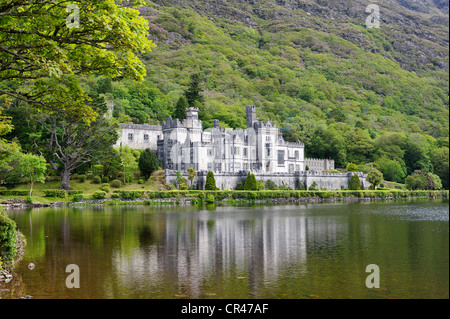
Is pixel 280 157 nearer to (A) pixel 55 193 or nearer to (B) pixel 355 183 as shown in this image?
(B) pixel 355 183

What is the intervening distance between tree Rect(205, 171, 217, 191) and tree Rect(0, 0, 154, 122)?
5249 cm

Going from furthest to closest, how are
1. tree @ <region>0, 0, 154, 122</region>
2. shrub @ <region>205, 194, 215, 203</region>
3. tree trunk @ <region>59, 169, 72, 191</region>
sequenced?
shrub @ <region>205, 194, 215, 203</region> → tree trunk @ <region>59, 169, 72, 191</region> → tree @ <region>0, 0, 154, 122</region>

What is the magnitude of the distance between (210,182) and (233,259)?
48681 millimetres

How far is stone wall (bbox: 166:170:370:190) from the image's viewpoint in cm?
7306

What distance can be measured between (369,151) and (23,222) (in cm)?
8482

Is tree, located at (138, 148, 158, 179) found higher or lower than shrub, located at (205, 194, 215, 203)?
higher

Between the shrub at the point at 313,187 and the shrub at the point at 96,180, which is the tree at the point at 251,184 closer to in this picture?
the shrub at the point at 313,187

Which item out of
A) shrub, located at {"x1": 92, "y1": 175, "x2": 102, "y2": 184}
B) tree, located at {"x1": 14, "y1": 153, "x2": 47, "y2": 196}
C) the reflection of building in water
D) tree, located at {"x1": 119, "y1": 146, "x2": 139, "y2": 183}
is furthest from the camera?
tree, located at {"x1": 119, "y1": 146, "x2": 139, "y2": 183}

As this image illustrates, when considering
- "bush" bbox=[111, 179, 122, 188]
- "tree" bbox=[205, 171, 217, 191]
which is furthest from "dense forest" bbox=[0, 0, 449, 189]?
"tree" bbox=[205, 171, 217, 191]

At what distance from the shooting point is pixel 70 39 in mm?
15586

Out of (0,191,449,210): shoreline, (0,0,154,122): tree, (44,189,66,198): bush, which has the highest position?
(0,0,154,122): tree

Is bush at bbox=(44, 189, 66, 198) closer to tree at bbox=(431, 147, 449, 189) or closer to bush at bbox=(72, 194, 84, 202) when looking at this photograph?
bush at bbox=(72, 194, 84, 202)

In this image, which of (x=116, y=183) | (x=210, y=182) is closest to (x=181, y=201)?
(x=210, y=182)
